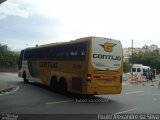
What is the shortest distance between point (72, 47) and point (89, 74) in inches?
111

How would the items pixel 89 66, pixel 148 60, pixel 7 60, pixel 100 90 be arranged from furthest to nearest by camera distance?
pixel 148 60
pixel 7 60
pixel 100 90
pixel 89 66

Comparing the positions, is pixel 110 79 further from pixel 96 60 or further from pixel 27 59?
pixel 27 59

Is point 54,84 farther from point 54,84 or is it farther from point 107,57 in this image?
point 107,57

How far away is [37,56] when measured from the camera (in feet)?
92.1

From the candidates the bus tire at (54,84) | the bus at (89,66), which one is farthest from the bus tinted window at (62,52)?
the bus tire at (54,84)

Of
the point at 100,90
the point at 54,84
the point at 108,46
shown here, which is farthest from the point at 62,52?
the point at 100,90

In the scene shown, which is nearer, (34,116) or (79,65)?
(34,116)

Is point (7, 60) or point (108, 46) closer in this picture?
point (108, 46)

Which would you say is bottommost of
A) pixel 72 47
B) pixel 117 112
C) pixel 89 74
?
pixel 117 112

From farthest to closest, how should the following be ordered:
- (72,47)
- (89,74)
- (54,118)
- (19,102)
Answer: (72,47)
(89,74)
(19,102)
(54,118)

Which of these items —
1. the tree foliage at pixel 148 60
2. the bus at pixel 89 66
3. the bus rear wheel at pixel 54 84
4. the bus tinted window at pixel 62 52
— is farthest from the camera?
the tree foliage at pixel 148 60

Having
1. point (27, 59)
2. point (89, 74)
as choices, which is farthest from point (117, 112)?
point (27, 59)

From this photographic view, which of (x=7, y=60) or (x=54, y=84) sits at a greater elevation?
(x=7, y=60)

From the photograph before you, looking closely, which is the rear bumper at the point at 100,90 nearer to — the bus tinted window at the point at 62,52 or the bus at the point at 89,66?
the bus at the point at 89,66
